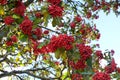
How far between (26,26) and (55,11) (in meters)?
0.54

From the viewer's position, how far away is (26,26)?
555 cm

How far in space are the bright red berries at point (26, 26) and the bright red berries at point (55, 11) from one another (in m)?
0.39

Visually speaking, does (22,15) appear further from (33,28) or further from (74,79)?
(74,79)

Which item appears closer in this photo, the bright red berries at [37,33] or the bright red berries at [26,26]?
the bright red berries at [26,26]

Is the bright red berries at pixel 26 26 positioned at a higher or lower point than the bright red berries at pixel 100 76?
higher

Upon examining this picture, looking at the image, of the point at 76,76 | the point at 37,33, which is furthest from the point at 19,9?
the point at 76,76

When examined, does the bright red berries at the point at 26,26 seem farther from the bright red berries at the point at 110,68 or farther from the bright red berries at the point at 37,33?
the bright red berries at the point at 110,68

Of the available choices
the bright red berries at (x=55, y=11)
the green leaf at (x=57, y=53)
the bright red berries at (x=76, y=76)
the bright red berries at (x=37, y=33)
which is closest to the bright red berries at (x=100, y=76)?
the bright red berries at (x=76, y=76)

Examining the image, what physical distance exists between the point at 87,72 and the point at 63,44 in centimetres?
57

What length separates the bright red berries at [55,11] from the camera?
18.5ft

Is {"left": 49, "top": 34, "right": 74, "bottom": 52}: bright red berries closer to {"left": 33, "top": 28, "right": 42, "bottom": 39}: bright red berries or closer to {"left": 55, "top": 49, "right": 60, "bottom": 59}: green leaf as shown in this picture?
{"left": 55, "top": 49, "right": 60, "bottom": 59}: green leaf

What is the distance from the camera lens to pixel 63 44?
4.99m

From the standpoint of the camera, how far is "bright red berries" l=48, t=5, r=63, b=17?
563 centimetres

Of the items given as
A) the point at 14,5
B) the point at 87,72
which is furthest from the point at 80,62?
the point at 14,5
